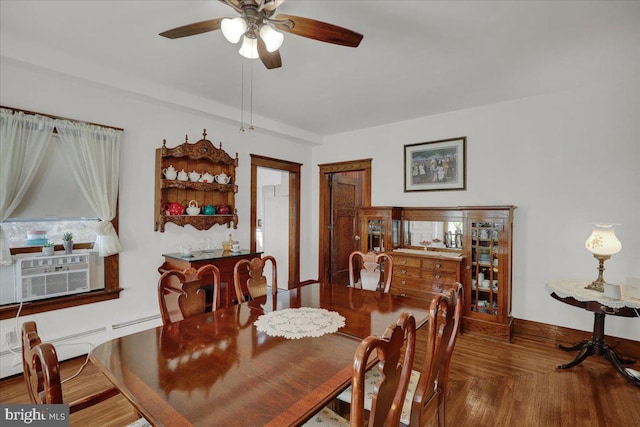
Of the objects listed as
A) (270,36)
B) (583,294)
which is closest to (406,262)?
(583,294)

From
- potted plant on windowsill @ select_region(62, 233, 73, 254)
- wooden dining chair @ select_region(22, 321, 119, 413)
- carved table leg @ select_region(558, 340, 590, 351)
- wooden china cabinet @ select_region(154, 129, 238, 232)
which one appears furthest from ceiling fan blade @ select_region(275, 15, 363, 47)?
carved table leg @ select_region(558, 340, 590, 351)

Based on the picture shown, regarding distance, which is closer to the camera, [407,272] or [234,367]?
[234,367]

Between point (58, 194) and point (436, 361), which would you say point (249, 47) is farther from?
point (58, 194)

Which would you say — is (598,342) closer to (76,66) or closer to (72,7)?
(72,7)

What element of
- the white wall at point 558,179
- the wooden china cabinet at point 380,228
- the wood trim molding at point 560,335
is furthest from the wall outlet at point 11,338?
the wood trim molding at point 560,335

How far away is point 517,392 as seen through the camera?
2.40 metres

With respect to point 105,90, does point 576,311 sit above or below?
below

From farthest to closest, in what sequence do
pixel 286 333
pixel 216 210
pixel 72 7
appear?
pixel 216 210, pixel 72 7, pixel 286 333

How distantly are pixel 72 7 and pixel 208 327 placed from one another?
2280 millimetres

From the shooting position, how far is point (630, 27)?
219 centimetres

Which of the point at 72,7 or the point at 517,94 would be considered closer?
the point at 72,7

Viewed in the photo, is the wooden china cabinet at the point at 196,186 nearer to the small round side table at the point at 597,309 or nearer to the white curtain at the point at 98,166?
the white curtain at the point at 98,166

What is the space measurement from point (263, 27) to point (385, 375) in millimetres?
1792

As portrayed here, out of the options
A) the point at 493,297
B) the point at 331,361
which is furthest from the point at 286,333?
the point at 493,297
